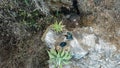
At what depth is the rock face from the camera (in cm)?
176

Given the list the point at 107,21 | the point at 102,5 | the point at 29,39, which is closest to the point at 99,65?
the point at 107,21

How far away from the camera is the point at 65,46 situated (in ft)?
5.76

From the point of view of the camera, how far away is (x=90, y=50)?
177cm

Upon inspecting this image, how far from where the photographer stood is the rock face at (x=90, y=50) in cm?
176

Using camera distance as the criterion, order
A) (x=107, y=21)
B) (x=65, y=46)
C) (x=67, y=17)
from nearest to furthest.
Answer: (x=65, y=46) → (x=107, y=21) → (x=67, y=17)

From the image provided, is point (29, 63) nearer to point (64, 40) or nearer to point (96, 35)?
point (64, 40)

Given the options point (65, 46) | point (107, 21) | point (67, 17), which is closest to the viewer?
point (65, 46)

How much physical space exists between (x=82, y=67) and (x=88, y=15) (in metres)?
0.43

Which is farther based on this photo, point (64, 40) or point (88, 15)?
point (88, 15)

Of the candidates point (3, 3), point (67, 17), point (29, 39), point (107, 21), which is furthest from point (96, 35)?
point (3, 3)

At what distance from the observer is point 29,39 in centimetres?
205

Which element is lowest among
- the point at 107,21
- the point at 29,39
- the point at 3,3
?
the point at 29,39

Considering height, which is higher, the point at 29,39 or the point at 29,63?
the point at 29,39

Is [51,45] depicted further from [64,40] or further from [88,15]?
[88,15]
